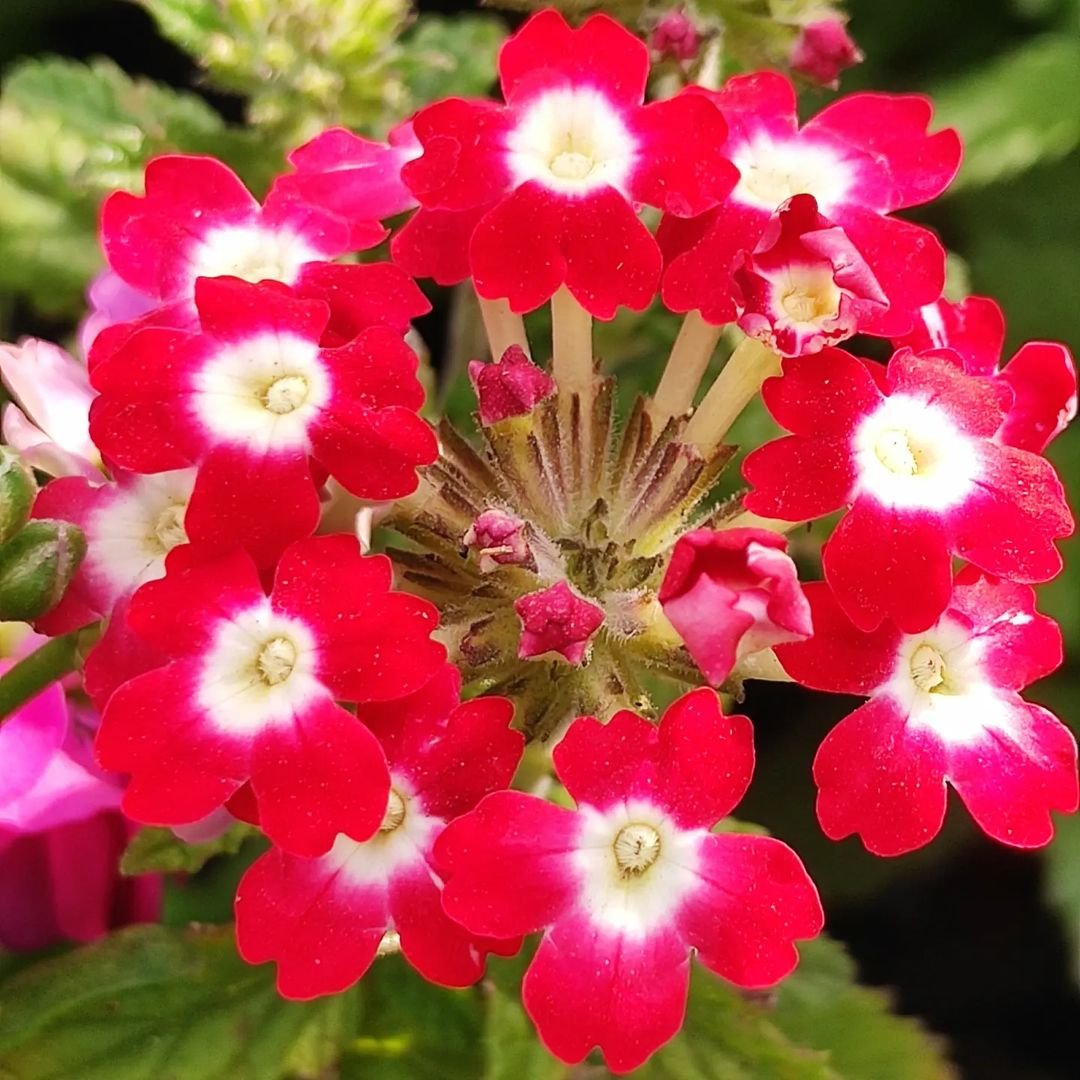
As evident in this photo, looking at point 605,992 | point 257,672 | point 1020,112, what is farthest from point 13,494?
point 1020,112

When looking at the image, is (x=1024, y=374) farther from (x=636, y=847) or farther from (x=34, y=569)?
(x=34, y=569)

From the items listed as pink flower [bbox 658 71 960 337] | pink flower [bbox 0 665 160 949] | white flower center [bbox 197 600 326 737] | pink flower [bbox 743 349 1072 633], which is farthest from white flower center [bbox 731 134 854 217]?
pink flower [bbox 0 665 160 949]

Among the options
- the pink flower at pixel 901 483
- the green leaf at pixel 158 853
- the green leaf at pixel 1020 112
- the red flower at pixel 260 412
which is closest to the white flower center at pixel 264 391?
the red flower at pixel 260 412

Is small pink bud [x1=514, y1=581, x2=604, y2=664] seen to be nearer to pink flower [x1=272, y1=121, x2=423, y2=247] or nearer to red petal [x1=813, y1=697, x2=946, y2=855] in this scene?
red petal [x1=813, y1=697, x2=946, y2=855]

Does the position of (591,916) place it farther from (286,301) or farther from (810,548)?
(810,548)

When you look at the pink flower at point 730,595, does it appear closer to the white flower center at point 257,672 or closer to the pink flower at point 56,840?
the white flower center at point 257,672
